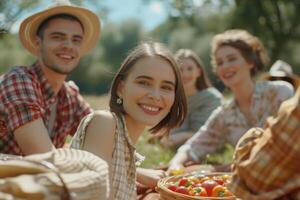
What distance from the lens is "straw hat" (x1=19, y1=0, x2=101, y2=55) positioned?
318 centimetres

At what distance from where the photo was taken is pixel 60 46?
3.15 metres

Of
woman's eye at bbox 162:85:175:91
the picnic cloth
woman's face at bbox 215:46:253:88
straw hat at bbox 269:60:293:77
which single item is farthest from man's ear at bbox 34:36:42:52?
straw hat at bbox 269:60:293:77

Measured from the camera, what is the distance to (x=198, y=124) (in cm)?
569

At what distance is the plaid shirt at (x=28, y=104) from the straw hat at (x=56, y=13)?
35cm

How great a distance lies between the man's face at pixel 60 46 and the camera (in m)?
3.12

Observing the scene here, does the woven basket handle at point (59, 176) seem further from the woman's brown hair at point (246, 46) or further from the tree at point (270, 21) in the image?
the tree at point (270, 21)

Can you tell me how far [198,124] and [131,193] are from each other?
3.38m

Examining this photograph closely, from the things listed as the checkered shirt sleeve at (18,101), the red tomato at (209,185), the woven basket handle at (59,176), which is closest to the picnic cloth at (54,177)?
the woven basket handle at (59,176)

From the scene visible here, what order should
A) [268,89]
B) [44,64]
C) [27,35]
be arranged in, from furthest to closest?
[268,89] < [27,35] < [44,64]

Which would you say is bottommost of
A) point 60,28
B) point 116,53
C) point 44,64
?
point 116,53

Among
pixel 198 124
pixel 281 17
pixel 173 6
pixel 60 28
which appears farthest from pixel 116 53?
pixel 60 28

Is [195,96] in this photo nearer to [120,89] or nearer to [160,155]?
[160,155]

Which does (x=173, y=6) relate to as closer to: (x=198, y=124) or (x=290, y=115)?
(x=198, y=124)

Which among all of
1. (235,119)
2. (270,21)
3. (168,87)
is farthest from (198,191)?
(270,21)
